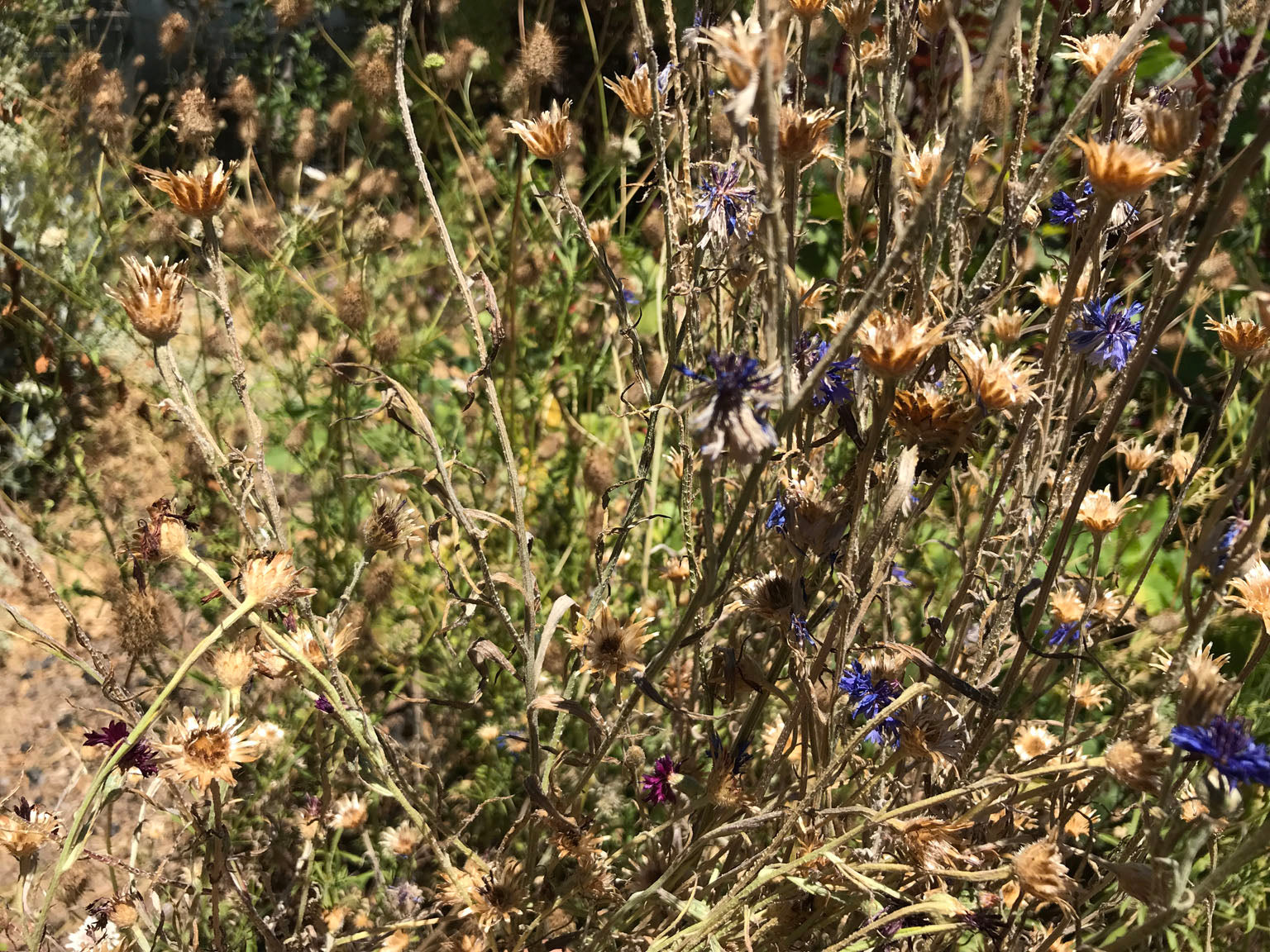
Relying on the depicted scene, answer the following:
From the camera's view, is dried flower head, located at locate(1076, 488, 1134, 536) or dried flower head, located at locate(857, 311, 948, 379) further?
dried flower head, located at locate(1076, 488, 1134, 536)

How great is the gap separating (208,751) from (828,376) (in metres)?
0.45

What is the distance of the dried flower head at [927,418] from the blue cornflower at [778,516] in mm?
115

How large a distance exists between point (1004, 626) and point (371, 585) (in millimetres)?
585

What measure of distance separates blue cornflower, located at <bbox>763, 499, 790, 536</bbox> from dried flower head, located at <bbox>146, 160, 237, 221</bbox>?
1.33ft

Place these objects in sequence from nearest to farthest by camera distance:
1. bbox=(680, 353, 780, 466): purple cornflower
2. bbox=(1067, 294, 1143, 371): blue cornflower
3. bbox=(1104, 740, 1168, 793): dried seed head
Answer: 1. bbox=(680, 353, 780, 466): purple cornflower
2. bbox=(1104, 740, 1168, 793): dried seed head
3. bbox=(1067, 294, 1143, 371): blue cornflower

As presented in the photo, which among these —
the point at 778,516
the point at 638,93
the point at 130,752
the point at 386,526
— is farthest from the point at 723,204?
the point at 130,752

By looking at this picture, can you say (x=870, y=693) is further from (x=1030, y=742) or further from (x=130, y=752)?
(x=130, y=752)

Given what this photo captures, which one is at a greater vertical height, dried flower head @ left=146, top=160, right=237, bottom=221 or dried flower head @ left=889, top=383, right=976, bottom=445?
dried flower head @ left=146, top=160, right=237, bottom=221

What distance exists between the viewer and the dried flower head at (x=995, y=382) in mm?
525

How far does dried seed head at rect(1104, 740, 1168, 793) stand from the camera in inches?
20.3

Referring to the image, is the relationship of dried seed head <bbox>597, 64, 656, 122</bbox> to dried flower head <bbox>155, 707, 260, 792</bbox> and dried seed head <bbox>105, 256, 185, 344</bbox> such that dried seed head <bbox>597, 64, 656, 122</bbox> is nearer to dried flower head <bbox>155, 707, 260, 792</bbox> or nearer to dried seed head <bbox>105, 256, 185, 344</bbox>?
dried seed head <bbox>105, 256, 185, 344</bbox>

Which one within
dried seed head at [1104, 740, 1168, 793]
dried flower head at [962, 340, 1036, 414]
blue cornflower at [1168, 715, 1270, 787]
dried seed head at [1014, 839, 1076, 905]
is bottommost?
dried seed head at [1014, 839, 1076, 905]

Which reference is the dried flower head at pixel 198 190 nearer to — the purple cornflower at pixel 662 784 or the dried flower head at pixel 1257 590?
the purple cornflower at pixel 662 784

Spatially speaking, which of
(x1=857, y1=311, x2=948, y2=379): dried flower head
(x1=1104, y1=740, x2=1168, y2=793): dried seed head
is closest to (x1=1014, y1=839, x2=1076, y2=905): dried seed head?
(x1=1104, y1=740, x2=1168, y2=793): dried seed head
